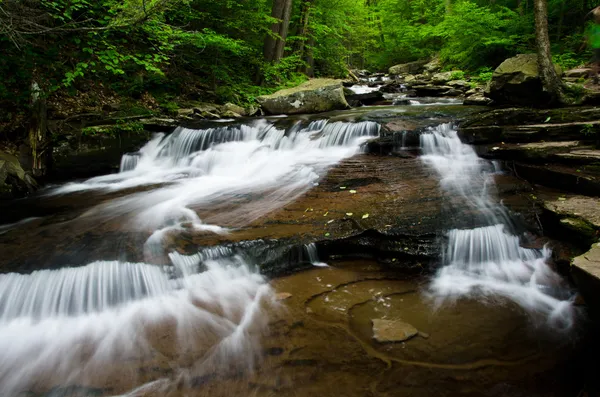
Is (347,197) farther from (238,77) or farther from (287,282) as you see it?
(238,77)

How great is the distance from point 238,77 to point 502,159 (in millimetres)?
10622

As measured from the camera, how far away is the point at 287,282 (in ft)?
13.7

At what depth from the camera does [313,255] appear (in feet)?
14.9

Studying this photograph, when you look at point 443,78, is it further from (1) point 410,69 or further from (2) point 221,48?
(2) point 221,48

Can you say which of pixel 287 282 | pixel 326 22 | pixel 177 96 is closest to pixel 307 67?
pixel 326 22

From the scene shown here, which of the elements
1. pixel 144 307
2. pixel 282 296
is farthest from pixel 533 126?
pixel 144 307

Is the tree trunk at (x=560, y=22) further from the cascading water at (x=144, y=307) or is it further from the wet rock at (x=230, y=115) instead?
the cascading water at (x=144, y=307)

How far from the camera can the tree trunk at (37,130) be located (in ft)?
22.1

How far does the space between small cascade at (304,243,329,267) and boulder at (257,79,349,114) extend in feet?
26.6

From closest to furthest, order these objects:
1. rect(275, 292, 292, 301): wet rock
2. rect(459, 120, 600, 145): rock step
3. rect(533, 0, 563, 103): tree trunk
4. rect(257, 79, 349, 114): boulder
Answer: rect(275, 292, 292, 301): wet rock
rect(459, 120, 600, 145): rock step
rect(533, 0, 563, 103): tree trunk
rect(257, 79, 349, 114): boulder

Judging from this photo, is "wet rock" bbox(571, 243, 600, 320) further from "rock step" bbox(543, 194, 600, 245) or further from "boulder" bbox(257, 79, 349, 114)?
"boulder" bbox(257, 79, 349, 114)

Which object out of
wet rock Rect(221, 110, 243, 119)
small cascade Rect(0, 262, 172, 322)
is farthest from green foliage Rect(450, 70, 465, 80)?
small cascade Rect(0, 262, 172, 322)

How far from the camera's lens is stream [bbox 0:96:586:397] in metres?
2.86

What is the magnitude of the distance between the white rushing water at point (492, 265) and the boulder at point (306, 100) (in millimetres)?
6895
